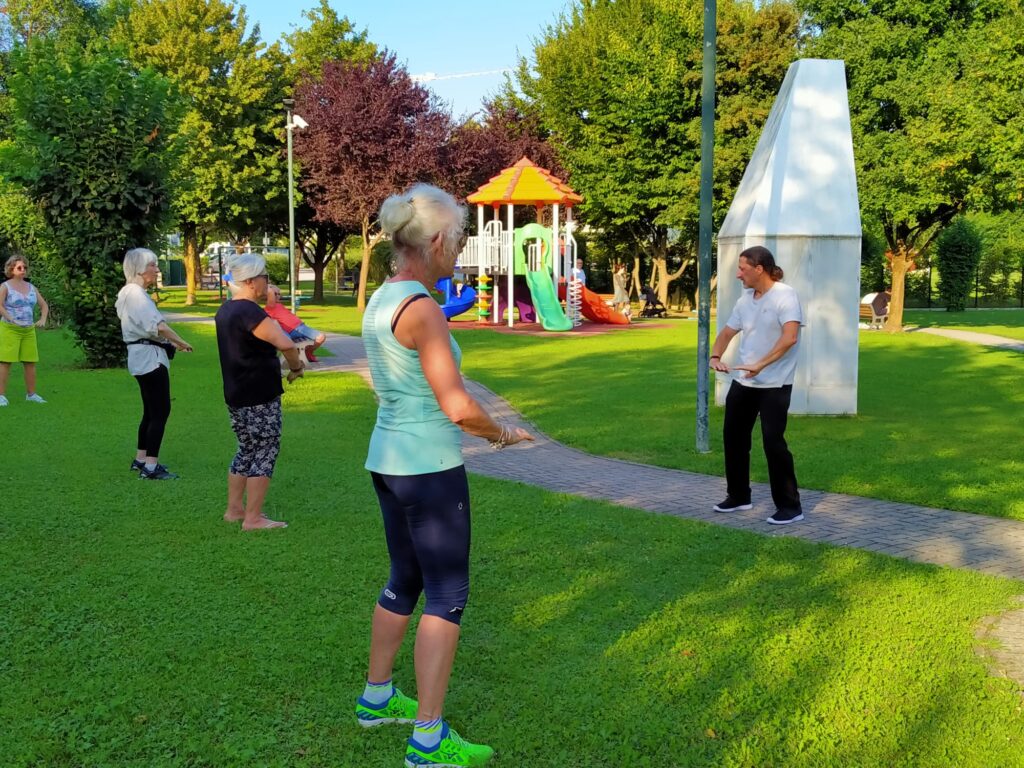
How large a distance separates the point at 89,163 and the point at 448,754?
48.0ft

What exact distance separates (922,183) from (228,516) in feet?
72.7

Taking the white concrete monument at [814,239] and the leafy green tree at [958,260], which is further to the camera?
the leafy green tree at [958,260]

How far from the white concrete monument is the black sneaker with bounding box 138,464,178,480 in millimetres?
6476

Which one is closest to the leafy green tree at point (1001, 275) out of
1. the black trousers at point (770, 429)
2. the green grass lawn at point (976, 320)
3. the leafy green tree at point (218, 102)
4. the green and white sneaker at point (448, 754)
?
the green grass lawn at point (976, 320)

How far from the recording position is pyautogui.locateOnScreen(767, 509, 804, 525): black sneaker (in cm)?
634

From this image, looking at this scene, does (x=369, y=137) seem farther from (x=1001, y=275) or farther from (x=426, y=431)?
(x=426, y=431)

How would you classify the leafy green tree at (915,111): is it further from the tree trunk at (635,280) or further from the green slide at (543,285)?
the tree trunk at (635,280)

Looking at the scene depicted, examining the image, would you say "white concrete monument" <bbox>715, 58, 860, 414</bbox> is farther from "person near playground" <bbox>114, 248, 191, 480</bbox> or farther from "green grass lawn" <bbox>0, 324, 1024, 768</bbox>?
"person near playground" <bbox>114, 248, 191, 480</bbox>

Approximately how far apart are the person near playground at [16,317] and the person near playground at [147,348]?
14.5ft

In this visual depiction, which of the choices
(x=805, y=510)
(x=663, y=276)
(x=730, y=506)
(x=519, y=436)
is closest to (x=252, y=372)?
(x=519, y=436)

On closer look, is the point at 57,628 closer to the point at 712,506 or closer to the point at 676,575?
the point at 676,575

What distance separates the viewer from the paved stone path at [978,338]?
68.2 ft

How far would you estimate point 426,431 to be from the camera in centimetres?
307

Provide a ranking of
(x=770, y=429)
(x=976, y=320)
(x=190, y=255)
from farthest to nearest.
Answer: (x=190, y=255) → (x=976, y=320) → (x=770, y=429)
